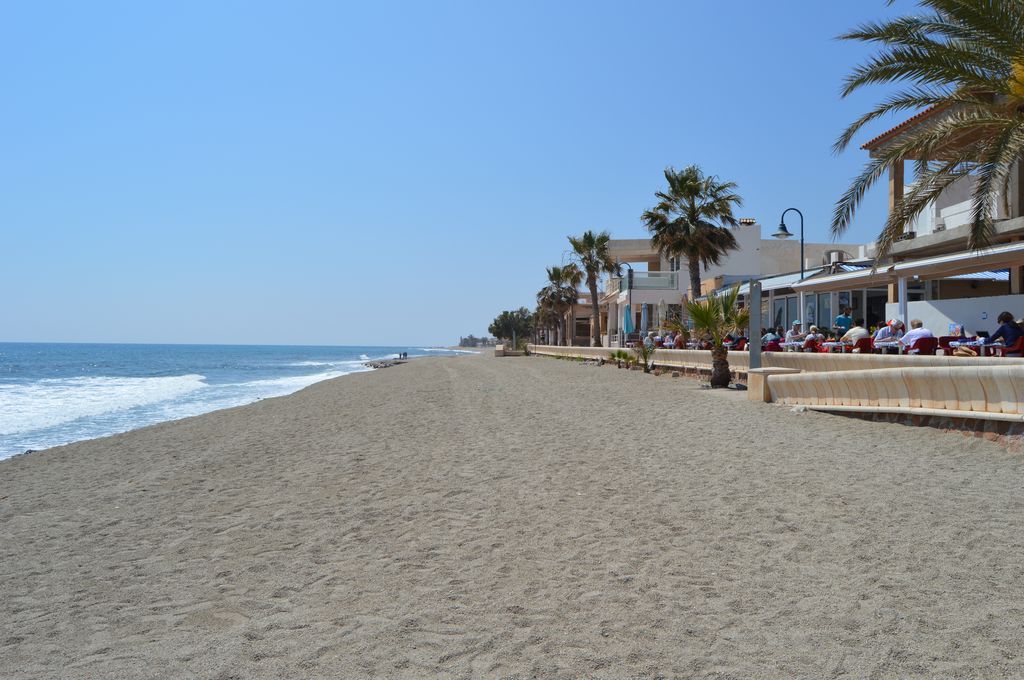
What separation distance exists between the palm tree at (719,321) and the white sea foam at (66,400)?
51.2 feet

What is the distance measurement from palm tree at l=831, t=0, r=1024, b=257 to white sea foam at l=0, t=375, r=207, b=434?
18721 mm

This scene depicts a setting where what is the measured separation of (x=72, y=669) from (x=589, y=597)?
259 cm

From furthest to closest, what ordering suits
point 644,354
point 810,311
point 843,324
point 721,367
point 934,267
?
point 810,311 → point 644,354 → point 843,324 → point 721,367 → point 934,267

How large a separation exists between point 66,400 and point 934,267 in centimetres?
2756

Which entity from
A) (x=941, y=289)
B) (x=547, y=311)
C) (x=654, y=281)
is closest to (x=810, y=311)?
(x=941, y=289)

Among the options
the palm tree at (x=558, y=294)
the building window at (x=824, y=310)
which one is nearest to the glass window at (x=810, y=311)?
the building window at (x=824, y=310)

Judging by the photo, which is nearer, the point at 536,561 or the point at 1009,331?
the point at 536,561

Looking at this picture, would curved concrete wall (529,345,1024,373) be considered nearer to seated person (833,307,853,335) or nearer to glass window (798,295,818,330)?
seated person (833,307,853,335)

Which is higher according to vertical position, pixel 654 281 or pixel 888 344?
pixel 654 281

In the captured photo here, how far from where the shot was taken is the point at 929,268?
13.9 metres

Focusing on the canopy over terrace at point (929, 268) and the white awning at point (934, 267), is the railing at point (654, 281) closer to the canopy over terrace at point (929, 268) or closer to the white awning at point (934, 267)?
the white awning at point (934, 267)

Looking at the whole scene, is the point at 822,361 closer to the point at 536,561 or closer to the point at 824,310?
the point at 536,561

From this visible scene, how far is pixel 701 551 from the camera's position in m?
4.99

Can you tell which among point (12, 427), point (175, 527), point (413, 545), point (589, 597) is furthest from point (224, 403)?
point (589, 597)
